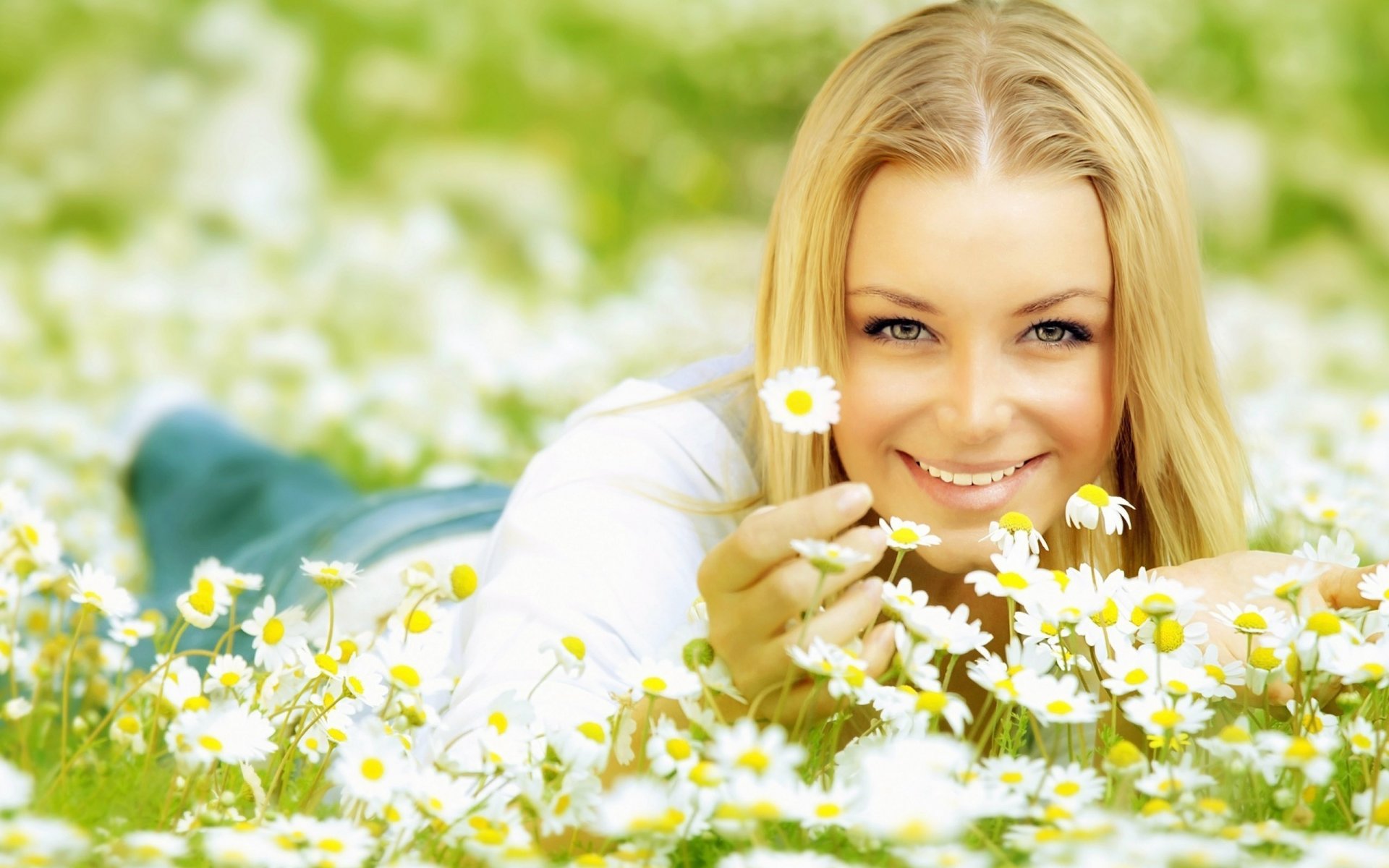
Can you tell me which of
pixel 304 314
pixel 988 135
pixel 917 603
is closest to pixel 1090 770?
pixel 917 603

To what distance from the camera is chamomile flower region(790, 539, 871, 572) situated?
1319 millimetres

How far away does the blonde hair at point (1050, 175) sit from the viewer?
6.51 feet

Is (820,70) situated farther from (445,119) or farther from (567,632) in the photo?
(567,632)

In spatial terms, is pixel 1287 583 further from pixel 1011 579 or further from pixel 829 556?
pixel 829 556

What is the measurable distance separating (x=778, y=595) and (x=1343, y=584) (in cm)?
64

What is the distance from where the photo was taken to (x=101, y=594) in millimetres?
1655

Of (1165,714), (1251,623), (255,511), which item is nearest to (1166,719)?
(1165,714)

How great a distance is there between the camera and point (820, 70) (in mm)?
8031

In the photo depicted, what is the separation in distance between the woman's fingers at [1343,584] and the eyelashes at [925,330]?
1.44 ft

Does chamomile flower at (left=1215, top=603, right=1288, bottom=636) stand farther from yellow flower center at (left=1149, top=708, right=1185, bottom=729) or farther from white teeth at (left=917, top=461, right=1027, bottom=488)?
white teeth at (left=917, top=461, right=1027, bottom=488)

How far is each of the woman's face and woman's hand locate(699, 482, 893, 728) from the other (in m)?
0.45

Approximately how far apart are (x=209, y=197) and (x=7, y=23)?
159 cm

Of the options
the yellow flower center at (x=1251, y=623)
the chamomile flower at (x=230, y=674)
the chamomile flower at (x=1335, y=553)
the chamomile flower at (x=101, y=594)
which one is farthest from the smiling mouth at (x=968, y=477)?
the chamomile flower at (x=101, y=594)

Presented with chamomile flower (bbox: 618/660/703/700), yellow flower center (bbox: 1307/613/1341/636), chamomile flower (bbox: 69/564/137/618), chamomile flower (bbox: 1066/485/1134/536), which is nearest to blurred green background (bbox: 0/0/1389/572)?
chamomile flower (bbox: 69/564/137/618)
